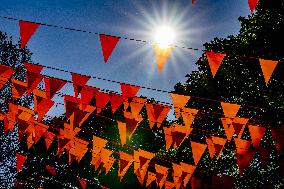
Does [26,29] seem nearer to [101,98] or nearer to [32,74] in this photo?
[32,74]

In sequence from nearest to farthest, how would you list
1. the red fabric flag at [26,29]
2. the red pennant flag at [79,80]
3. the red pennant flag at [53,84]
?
the red fabric flag at [26,29]
the red pennant flag at [79,80]
the red pennant flag at [53,84]

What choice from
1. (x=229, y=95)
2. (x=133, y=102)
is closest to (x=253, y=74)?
(x=229, y=95)

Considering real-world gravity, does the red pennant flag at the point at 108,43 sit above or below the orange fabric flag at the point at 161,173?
above

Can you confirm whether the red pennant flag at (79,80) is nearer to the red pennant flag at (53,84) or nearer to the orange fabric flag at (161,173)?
the red pennant flag at (53,84)

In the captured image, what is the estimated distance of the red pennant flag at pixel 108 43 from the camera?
5238mm

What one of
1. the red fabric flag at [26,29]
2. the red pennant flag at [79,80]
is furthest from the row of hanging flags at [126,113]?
the red fabric flag at [26,29]

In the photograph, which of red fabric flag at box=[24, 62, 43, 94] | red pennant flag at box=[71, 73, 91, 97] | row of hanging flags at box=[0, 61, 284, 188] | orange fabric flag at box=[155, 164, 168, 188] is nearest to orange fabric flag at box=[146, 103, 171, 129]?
row of hanging flags at box=[0, 61, 284, 188]

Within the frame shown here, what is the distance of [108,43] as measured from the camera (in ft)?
17.4

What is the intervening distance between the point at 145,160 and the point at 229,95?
6.51 meters

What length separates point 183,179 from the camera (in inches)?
395

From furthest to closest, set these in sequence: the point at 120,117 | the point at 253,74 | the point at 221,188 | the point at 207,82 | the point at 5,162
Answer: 1. the point at 120,117
2. the point at 5,162
3. the point at 207,82
4. the point at 253,74
5. the point at 221,188

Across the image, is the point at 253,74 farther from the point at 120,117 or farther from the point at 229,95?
the point at 120,117

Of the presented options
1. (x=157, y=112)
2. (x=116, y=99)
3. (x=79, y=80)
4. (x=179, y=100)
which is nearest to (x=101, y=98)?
(x=116, y=99)

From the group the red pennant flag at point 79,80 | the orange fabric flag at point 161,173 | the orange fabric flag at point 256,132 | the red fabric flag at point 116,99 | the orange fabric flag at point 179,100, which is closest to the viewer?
the red pennant flag at point 79,80
